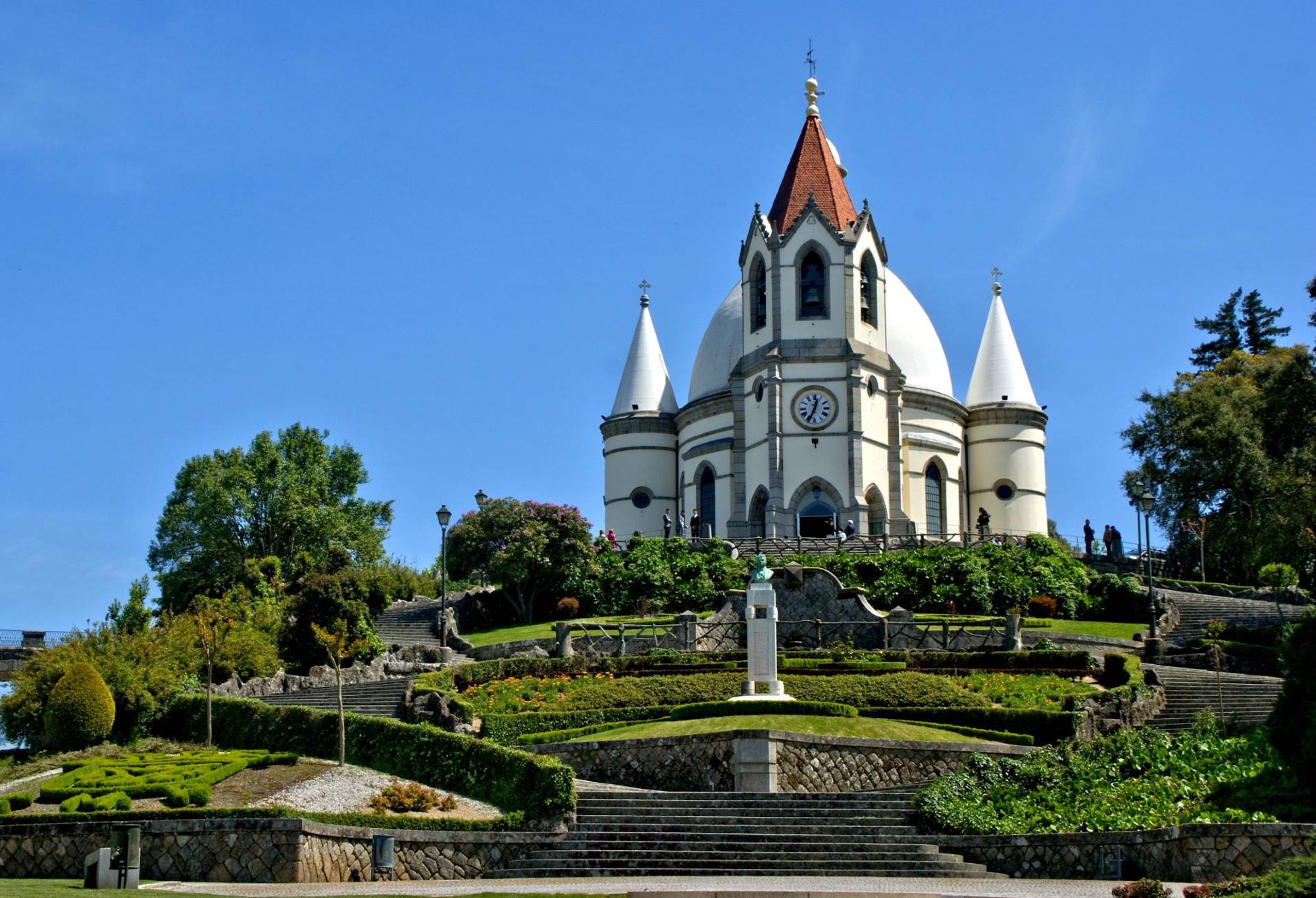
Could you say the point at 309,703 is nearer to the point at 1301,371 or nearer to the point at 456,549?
the point at 456,549

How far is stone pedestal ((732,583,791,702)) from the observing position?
109 feet

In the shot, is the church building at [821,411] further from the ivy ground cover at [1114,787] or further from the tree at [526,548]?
the ivy ground cover at [1114,787]

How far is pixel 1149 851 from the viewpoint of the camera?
70.3 ft

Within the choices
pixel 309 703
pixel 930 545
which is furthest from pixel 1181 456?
pixel 309 703

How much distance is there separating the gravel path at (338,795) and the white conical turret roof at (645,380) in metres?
44.0

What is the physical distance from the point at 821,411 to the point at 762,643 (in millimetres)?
30687

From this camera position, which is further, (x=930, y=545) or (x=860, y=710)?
(x=930, y=545)

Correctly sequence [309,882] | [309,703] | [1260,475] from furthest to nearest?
[1260,475] → [309,703] → [309,882]

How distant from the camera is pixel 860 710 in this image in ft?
109

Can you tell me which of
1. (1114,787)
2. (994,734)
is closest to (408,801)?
(994,734)

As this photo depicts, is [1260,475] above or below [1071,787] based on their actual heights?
above

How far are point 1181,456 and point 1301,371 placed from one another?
1637 centimetres

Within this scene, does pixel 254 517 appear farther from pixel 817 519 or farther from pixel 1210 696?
pixel 1210 696

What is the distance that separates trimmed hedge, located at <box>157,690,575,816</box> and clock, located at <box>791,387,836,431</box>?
31.8 meters
